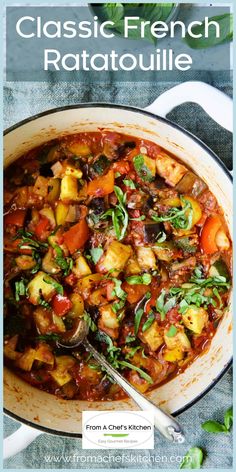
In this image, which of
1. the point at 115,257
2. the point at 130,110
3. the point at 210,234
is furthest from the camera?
the point at 210,234

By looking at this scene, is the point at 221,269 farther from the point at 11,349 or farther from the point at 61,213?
the point at 11,349

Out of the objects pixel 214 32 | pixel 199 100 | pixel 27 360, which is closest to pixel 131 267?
pixel 27 360

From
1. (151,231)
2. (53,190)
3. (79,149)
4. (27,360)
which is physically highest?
(79,149)

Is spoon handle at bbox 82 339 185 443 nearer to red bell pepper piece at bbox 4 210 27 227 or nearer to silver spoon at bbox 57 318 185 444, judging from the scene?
silver spoon at bbox 57 318 185 444

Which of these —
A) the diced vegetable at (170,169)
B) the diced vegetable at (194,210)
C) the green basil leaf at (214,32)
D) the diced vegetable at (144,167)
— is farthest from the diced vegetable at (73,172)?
the green basil leaf at (214,32)

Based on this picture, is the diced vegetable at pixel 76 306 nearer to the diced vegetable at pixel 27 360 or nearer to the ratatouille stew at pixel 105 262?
the ratatouille stew at pixel 105 262

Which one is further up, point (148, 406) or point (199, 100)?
point (199, 100)
